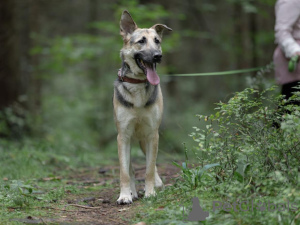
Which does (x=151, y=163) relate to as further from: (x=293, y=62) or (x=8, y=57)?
(x=8, y=57)

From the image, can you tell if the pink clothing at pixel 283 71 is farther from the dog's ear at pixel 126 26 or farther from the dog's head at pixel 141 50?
the dog's ear at pixel 126 26

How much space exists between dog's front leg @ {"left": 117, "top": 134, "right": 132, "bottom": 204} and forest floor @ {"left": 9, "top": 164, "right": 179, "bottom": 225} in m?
0.13

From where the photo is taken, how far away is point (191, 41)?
77.3ft

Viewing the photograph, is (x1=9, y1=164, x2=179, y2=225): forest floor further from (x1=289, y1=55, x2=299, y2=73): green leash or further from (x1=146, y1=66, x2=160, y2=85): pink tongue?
(x1=289, y1=55, x2=299, y2=73): green leash

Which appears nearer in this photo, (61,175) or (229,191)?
(229,191)

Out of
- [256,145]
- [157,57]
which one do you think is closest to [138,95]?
[157,57]

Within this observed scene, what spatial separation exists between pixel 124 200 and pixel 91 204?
37cm

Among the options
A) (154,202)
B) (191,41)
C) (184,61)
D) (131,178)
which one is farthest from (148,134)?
(184,61)

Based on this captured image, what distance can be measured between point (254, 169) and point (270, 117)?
24.9 inches

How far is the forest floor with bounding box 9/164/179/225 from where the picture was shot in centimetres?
372

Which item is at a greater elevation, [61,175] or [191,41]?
[191,41]

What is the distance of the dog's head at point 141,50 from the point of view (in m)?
4.73

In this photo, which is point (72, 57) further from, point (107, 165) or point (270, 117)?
point (270, 117)

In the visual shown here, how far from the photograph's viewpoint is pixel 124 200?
4.56 metres
